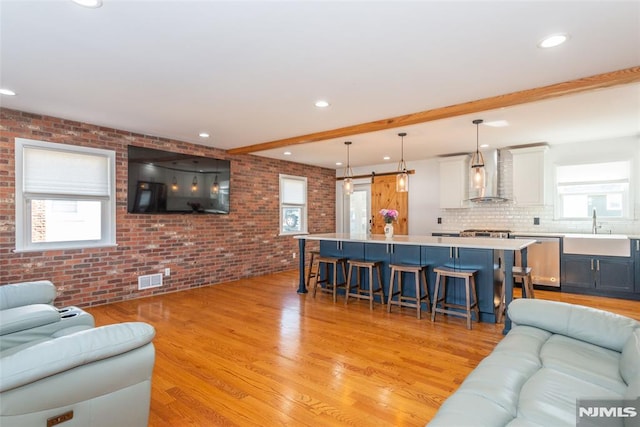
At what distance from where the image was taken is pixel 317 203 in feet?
26.7

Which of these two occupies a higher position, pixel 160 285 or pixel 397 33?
pixel 397 33

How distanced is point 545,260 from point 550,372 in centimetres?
453

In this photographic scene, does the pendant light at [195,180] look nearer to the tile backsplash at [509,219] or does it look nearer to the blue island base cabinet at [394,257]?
the blue island base cabinet at [394,257]

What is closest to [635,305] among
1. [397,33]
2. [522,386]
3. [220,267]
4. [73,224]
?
[522,386]

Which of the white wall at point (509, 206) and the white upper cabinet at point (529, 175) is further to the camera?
the white upper cabinet at point (529, 175)

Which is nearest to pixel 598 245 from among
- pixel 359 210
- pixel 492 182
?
pixel 492 182

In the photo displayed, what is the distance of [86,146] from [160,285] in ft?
7.21

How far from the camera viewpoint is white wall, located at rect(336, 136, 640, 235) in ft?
17.4

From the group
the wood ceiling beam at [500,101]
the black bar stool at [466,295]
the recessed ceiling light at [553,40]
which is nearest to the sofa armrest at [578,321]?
the black bar stool at [466,295]

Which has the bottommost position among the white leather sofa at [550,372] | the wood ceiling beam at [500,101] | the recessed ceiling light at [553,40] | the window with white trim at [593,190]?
the white leather sofa at [550,372]

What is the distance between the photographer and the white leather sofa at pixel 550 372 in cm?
125

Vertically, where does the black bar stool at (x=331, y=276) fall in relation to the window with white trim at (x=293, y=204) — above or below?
below

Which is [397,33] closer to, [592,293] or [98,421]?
[98,421]

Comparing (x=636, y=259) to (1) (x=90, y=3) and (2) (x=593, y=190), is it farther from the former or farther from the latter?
(1) (x=90, y=3)
